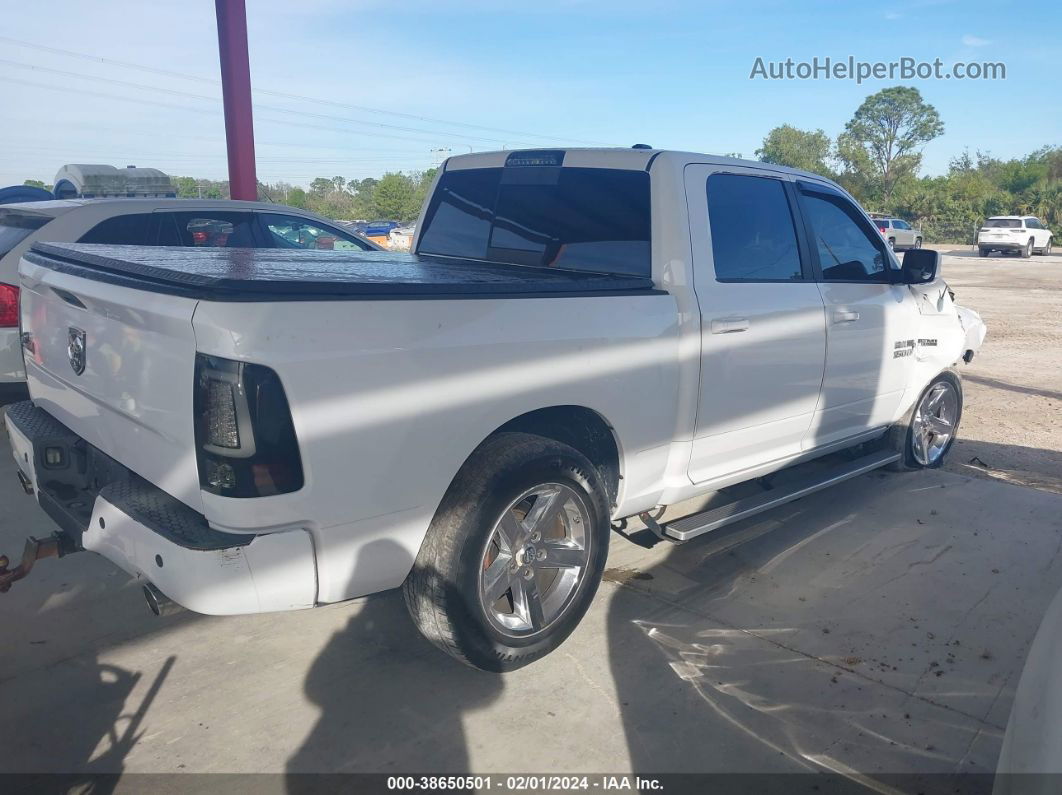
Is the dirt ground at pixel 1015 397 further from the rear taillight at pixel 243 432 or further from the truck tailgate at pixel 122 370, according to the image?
the truck tailgate at pixel 122 370

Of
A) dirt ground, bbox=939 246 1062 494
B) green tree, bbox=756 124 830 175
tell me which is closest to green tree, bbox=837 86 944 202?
green tree, bbox=756 124 830 175

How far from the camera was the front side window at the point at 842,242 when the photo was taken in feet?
14.7

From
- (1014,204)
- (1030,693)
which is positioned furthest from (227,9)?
(1014,204)

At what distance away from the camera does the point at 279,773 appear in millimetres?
2664

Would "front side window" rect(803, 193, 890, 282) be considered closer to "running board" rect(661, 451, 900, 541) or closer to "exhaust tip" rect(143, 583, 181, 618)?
"running board" rect(661, 451, 900, 541)

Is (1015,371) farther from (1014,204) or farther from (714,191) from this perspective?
(1014,204)

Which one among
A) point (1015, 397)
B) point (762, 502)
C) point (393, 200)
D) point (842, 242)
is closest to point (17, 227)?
point (762, 502)

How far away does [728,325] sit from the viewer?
144 inches

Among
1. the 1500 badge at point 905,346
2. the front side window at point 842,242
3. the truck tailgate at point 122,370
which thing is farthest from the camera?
the 1500 badge at point 905,346

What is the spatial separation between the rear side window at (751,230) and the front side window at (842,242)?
24cm

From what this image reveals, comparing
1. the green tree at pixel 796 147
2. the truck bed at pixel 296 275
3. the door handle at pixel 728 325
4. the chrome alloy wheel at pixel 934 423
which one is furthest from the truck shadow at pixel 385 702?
the green tree at pixel 796 147

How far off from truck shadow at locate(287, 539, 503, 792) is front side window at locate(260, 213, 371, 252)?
4.07m

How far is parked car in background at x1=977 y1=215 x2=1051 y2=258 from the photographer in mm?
34781

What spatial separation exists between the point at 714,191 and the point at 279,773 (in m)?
2.92
